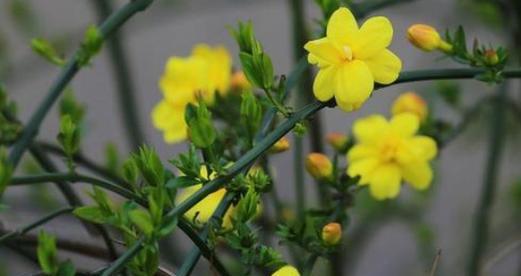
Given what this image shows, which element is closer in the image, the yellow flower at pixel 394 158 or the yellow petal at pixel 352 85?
the yellow petal at pixel 352 85

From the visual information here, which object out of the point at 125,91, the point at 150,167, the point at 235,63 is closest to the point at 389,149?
the point at 150,167

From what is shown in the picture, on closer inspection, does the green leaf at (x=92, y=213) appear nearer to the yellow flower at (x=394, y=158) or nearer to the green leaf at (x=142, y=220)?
the green leaf at (x=142, y=220)

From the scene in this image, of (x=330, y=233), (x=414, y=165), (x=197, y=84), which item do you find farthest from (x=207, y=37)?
(x=330, y=233)

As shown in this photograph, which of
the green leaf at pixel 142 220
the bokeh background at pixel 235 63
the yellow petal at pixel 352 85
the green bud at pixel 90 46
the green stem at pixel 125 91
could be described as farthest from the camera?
the bokeh background at pixel 235 63

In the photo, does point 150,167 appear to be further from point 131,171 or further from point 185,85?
point 185,85

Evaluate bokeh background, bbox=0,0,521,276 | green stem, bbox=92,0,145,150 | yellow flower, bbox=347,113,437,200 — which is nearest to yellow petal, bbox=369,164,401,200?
yellow flower, bbox=347,113,437,200

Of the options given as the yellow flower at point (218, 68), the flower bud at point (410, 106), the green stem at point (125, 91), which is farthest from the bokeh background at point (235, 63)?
the flower bud at point (410, 106)

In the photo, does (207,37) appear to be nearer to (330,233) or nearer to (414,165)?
(414,165)
